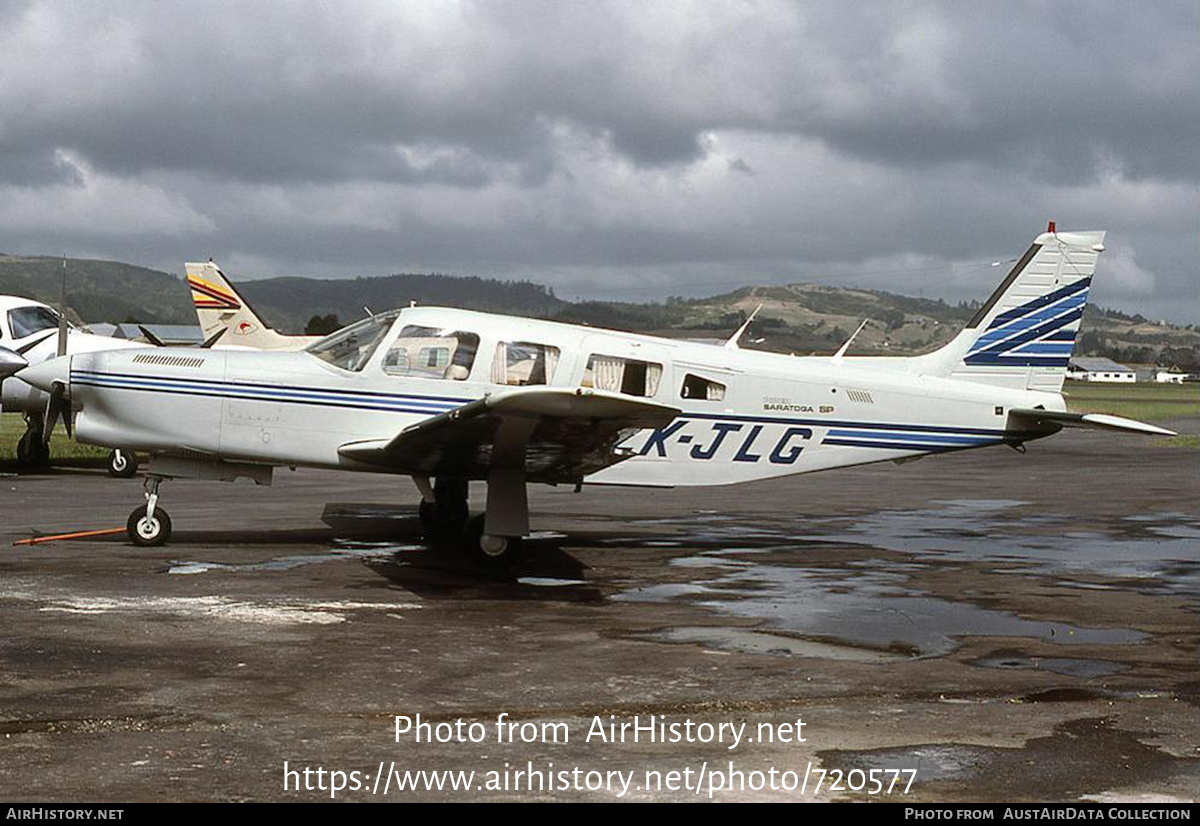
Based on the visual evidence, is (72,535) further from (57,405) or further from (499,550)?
(499,550)

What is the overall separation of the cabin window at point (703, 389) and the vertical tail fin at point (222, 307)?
24255mm

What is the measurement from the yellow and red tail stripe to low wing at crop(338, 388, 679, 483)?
25.7 metres

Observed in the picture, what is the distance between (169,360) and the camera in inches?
549

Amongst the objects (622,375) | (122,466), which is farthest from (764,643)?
(122,466)

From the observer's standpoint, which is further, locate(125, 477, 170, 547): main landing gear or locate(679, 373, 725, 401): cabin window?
locate(679, 373, 725, 401): cabin window

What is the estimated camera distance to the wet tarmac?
620 centimetres

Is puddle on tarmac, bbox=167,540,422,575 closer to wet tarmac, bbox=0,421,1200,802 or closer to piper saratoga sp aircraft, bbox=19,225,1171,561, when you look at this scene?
wet tarmac, bbox=0,421,1200,802

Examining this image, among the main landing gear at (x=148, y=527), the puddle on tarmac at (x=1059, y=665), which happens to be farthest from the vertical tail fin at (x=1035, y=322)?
the main landing gear at (x=148, y=527)

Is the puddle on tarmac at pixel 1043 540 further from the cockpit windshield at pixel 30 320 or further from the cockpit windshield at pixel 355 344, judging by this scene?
the cockpit windshield at pixel 30 320

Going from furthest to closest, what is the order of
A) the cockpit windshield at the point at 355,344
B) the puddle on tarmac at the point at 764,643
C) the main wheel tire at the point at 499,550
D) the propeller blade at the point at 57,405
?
the cockpit windshield at the point at 355,344 → the propeller blade at the point at 57,405 → the main wheel tire at the point at 499,550 → the puddle on tarmac at the point at 764,643

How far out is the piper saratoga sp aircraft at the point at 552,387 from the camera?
533 inches

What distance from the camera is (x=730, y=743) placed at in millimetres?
6621

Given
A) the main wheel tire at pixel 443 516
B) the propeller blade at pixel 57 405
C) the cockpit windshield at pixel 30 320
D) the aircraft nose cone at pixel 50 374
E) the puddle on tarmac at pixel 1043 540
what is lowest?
the main wheel tire at pixel 443 516

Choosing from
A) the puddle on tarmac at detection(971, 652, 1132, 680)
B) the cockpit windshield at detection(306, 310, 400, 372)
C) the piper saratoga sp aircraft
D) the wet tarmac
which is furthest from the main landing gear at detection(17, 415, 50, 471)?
the puddle on tarmac at detection(971, 652, 1132, 680)
